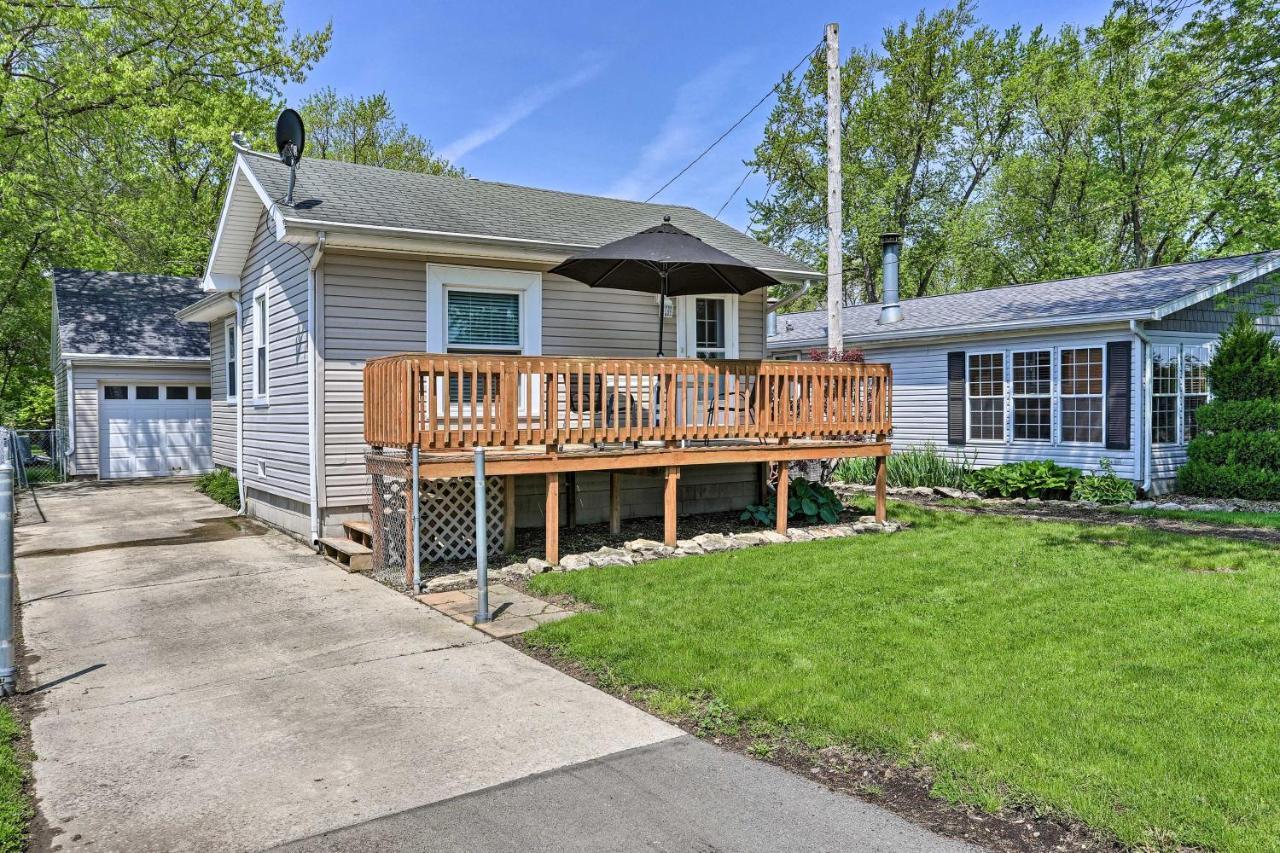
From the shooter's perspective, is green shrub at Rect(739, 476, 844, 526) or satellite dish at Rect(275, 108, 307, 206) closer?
satellite dish at Rect(275, 108, 307, 206)

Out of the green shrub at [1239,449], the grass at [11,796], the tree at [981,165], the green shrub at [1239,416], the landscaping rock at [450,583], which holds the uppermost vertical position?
the tree at [981,165]

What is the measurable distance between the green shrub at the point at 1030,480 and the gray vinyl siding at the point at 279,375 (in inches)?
420

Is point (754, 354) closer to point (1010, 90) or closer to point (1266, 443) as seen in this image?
point (1266, 443)

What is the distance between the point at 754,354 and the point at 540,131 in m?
13.9

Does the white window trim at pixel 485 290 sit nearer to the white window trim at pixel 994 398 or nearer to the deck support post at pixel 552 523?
the deck support post at pixel 552 523

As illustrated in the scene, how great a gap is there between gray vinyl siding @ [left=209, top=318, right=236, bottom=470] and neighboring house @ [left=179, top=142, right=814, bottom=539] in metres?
1.91

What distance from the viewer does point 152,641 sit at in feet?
18.8

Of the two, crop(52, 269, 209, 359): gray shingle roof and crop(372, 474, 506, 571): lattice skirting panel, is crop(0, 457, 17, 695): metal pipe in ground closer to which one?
crop(372, 474, 506, 571): lattice skirting panel

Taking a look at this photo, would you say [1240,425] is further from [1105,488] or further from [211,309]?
[211,309]

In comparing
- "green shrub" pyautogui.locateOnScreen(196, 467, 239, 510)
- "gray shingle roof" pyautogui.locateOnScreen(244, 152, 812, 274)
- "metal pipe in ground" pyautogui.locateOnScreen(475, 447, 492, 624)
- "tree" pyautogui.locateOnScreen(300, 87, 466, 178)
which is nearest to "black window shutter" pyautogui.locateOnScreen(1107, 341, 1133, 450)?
"gray shingle roof" pyautogui.locateOnScreen(244, 152, 812, 274)

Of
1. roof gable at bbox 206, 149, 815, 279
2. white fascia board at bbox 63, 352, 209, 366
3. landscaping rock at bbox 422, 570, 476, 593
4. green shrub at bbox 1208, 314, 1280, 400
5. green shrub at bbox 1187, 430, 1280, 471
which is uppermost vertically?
roof gable at bbox 206, 149, 815, 279

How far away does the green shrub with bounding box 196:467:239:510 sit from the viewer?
12922 mm

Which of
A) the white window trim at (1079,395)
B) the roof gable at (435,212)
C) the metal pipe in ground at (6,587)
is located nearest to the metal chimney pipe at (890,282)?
the white window trim at (1079,395)

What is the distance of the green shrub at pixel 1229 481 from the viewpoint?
11977 mm
